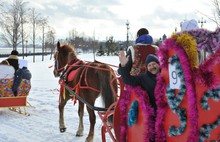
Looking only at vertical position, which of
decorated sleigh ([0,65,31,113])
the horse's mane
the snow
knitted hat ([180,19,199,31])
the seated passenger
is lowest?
the snow

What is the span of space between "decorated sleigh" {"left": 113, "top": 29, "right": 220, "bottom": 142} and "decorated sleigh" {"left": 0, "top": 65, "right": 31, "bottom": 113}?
562cm

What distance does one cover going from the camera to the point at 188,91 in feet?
7.55

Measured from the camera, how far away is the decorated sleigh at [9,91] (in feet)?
24.6

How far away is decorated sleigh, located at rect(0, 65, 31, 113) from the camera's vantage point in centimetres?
750

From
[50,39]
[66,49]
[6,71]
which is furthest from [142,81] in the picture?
[50,39]

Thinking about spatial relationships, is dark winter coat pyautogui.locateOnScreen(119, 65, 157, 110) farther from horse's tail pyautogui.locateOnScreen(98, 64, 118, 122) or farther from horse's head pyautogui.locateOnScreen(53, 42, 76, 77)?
horse's head pyautogui.locateOnScreen(53, 42, 76, 77)

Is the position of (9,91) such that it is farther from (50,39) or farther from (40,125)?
(50,39)

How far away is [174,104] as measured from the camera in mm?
2416

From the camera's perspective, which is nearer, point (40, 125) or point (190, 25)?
point (190, 25)

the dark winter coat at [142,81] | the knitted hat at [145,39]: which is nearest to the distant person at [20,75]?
the knitted hat at [145,39]

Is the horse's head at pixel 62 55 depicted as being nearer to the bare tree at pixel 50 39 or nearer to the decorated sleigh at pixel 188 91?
the decorated sleigh at pixel 188 91

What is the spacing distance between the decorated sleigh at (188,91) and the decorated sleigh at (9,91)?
18.4 feet

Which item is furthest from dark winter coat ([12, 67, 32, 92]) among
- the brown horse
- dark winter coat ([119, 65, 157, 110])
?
dark winter coat ([119, 65, 157, 110])

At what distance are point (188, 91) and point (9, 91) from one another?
6.25 meters
